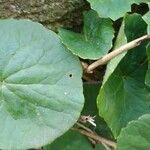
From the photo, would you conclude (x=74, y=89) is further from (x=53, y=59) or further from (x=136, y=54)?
(x=136, y=54)

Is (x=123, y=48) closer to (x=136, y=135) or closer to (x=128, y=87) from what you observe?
(x=128, y=87)

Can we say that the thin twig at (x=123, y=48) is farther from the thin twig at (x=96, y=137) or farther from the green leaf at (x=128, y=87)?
the thin twig at (x=96, y=137)

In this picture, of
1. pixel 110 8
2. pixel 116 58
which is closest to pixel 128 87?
pixel 116 58

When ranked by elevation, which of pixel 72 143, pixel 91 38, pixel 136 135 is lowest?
pixel 72 143

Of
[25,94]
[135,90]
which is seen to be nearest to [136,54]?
[135,90]

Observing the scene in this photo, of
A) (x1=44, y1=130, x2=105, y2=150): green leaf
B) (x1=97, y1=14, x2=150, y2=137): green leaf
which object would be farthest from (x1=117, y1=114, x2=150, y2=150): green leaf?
(x1=44, y1=130, x2=105, y2=150): green leaf
